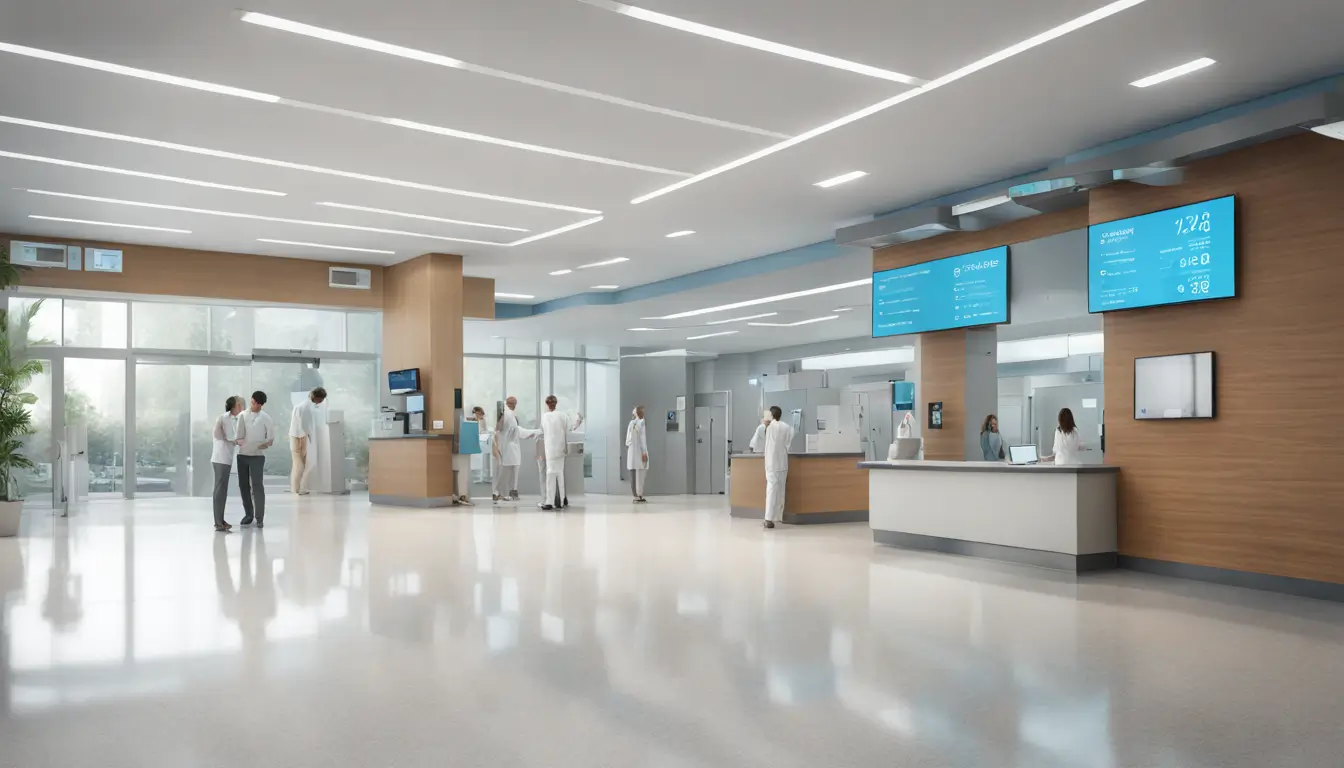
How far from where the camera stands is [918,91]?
701cm

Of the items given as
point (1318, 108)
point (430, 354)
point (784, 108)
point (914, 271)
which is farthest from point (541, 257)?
point (1318, 108)

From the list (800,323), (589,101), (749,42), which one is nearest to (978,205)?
(749,42)

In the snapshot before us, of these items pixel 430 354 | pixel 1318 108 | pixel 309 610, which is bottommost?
pixel 309 610

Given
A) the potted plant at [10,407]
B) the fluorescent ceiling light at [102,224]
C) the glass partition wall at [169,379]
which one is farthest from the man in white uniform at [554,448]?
the potted plant at [10,407]

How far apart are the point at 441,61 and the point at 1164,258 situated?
216 inches

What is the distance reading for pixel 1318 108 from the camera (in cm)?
604

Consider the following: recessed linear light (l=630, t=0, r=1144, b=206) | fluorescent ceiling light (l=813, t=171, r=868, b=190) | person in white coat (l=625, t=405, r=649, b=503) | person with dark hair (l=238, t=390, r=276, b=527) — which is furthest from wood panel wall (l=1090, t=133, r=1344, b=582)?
person in white coat (l=625, t=405, r=649, b=503)

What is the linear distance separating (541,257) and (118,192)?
Result: 5215mm

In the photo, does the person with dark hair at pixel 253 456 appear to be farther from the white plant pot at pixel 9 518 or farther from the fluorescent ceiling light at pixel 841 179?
the fluorescent ceiling light at pixel 841 179

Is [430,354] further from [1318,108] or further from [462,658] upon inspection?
[1318,108]

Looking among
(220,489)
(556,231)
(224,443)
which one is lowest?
(220,489)

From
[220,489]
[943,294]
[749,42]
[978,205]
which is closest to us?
[749,42]

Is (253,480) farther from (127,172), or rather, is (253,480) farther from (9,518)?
(127,172)

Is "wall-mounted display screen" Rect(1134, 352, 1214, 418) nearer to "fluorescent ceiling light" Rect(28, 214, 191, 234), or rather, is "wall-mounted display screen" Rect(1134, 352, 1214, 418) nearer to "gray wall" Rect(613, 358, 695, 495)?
"fluorescent ceiling light" Rect(28, 214, 191, 234)
